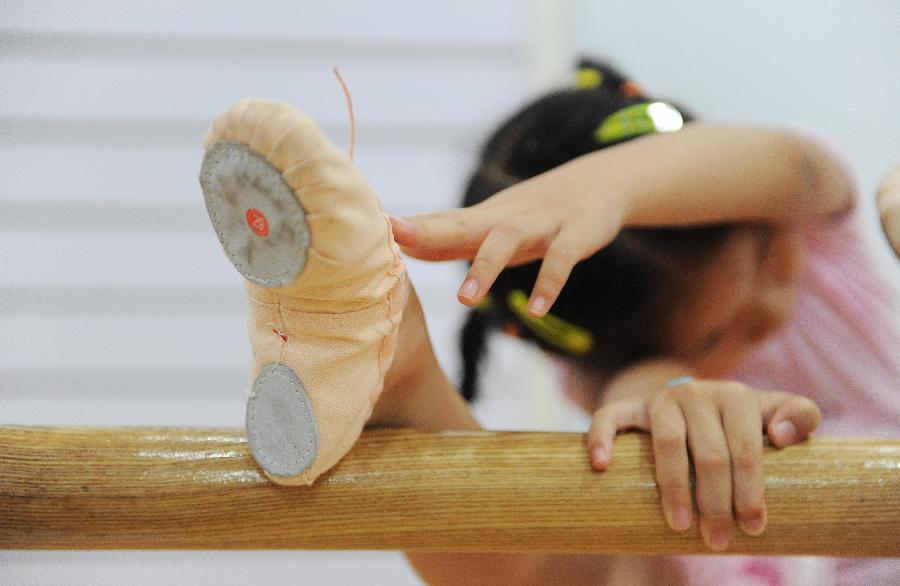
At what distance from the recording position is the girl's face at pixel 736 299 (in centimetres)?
87

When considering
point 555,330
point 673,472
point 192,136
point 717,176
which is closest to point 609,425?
point 673,472

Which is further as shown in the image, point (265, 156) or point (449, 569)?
point (449, 569)

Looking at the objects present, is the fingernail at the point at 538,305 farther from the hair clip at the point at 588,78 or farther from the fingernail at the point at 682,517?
the hair clip at the point at 588,78

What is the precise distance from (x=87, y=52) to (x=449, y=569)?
3.86ft

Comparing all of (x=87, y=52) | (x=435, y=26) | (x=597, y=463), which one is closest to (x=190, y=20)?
(x=87, y=52)

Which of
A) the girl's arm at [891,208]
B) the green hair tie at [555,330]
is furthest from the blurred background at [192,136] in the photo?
the girl's arm at [891,208]

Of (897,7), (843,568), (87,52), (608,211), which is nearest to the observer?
(608,211)

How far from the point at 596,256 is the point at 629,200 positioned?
270 millimetres

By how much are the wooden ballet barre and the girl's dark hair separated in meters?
0.41

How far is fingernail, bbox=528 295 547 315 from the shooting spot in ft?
1.37

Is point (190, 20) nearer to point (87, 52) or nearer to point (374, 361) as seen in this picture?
point (87, 52)

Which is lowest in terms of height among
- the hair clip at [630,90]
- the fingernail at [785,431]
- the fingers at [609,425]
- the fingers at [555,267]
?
the fingers at [609,425]

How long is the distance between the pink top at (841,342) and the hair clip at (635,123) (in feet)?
0.71

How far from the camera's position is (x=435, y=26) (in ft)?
4.66
